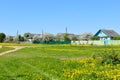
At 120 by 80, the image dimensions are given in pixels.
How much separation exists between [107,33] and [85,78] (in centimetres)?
12460

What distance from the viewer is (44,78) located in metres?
15.5

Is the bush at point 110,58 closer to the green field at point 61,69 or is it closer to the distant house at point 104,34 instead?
the green field at point 61,69

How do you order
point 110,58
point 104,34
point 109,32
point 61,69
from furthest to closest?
point 109,32 < point 104,34 < point 110,58 < point 61,69

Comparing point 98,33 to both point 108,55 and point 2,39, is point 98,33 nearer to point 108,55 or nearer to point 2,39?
point 2,39

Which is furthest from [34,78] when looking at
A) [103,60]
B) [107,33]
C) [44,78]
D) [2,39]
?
[2,39]

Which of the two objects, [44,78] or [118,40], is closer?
[44,78]

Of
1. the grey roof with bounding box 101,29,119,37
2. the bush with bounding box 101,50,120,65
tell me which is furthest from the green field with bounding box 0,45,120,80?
the grey roof with bounding box 101,29,119,37

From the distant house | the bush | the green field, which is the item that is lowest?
the green field

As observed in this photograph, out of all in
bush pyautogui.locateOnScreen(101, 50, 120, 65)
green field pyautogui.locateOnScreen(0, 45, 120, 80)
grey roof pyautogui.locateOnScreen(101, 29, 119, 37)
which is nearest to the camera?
green field pyautogui.locateOnScreen(0, 45, 120, 80)

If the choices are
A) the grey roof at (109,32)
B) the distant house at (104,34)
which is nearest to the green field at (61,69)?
the distant house at (104,34)

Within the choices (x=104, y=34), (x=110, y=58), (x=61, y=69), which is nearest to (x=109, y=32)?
(x=104, y=34)

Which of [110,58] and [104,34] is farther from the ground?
[104,34]

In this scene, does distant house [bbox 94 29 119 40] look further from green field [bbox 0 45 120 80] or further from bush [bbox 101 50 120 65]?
bush [bbox 101 50 120 65]

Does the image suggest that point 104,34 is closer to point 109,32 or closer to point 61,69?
point 109,32
